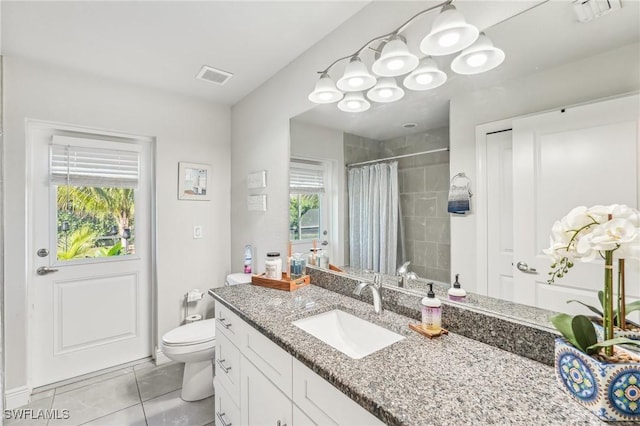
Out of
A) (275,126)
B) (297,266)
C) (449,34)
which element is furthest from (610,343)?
(275,126)

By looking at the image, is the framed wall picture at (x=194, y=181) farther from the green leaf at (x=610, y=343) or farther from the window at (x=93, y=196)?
the green leaf at (x=610, y=343)

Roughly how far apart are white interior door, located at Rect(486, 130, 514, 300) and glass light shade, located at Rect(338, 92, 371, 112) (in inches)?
27.8

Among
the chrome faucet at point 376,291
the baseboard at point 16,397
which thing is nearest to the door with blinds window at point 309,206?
the chrome faucet at point 376,291

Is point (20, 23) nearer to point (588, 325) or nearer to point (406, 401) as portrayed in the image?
point (406, 401)

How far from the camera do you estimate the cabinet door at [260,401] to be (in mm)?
1055


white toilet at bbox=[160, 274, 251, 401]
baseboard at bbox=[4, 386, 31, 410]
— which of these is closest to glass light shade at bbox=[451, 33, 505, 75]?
white toilet at bbox=[160, 274, 251, 401]

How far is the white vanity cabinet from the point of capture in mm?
851

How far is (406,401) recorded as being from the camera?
0.71 m

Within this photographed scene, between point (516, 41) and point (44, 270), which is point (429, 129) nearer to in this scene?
point (516, 41)

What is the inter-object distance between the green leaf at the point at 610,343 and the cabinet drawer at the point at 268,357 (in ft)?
2.76

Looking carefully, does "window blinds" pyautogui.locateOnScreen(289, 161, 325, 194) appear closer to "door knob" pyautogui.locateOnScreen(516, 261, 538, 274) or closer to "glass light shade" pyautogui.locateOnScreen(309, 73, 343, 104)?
"glass light shade" pyautogui.locateOnScreen(309, 73, 343, 104)

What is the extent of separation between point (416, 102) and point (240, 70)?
1464mm

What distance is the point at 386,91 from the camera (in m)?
1.46

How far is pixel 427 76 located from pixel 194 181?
2.18 meters
